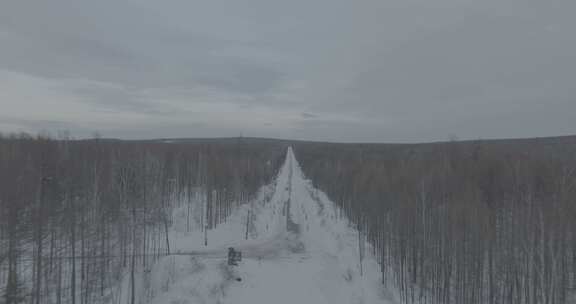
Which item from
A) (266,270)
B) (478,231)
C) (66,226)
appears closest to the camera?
(478,231)

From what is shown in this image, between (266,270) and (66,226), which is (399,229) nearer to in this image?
(266,270)

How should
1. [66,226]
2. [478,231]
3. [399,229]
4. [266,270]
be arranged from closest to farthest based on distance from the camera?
[478,231]
[66,226]
[266,270]
[399,229]

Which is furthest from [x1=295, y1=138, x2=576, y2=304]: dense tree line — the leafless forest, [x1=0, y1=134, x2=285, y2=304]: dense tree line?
[x1=0, y1=134, x2=285, y2=304]: dense tree line

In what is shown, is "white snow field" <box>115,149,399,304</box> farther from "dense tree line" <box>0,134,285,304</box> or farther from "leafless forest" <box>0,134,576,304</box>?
"dense tree line" <box>0,134,285,304</box>

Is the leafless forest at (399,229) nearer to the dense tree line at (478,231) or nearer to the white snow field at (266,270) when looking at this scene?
the dense tree line at (478,231)

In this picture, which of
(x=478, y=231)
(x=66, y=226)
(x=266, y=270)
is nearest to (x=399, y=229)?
(x=478, y=231)
